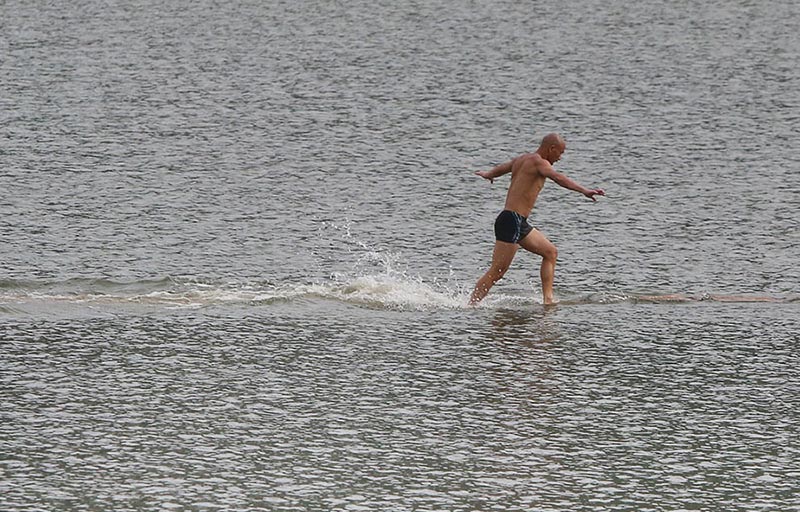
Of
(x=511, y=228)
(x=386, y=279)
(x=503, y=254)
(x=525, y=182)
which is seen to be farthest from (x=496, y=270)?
(x=386, y=279)

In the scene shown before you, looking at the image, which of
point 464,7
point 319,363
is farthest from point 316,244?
point 464,7

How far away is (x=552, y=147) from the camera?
738 inches

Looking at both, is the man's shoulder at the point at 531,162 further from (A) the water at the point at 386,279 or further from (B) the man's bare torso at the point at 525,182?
(A) the water at the point at 386,279

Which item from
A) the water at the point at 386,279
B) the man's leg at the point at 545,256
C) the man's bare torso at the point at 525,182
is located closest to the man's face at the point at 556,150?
the man's bare torso at the point at 525,182

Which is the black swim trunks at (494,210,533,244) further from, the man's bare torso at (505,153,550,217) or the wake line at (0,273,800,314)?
the wake line at (0,273,800,314)

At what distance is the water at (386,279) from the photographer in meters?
12.3

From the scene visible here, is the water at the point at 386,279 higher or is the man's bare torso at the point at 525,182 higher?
the man's bare torso at the point at 525,182

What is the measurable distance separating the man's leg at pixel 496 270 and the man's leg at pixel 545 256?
19 cm

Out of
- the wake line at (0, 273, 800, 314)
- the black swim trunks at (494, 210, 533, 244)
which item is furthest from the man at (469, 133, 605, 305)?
the wake line at (0, 273, 800, 314)

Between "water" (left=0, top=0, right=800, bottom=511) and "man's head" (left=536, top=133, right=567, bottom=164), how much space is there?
5.25ft

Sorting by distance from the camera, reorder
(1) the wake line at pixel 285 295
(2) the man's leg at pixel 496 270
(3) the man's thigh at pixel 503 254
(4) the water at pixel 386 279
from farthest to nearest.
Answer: (3) the man's thigh at pixel 503 254 < (2) the man's leg at pixel 496 270 < (1) the wake line at pixel 285 295 < (4) the water at pixel 386 279

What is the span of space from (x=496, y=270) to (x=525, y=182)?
1.10m

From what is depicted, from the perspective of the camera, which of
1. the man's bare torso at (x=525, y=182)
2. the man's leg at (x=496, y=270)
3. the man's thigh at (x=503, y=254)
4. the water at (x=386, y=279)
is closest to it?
the water at (x=386, y=279)

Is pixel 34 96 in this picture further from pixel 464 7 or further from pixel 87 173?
pixel 464 7
